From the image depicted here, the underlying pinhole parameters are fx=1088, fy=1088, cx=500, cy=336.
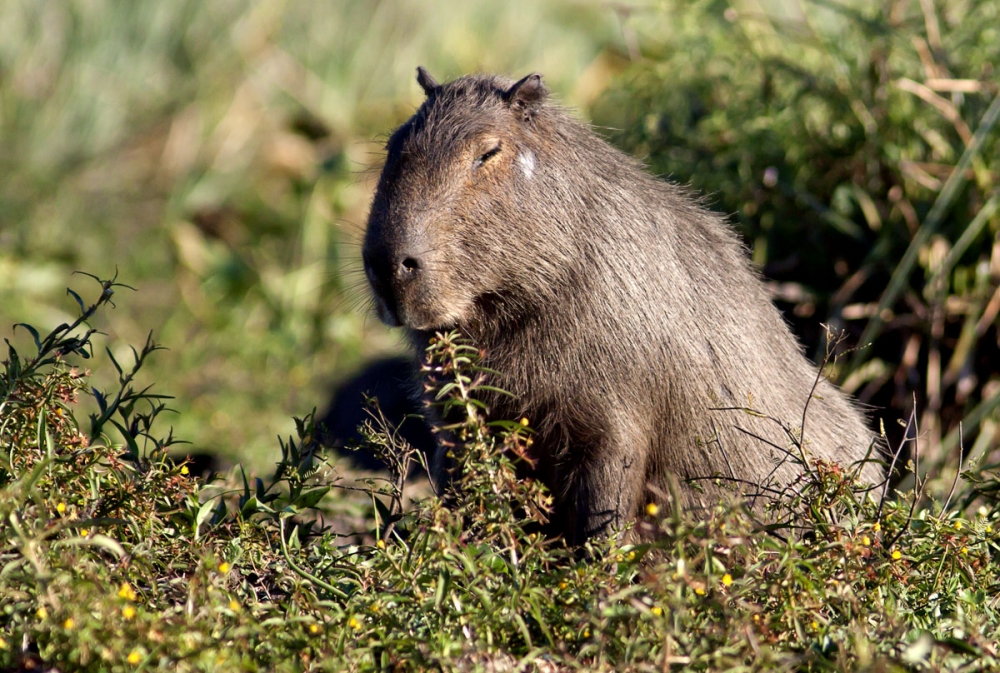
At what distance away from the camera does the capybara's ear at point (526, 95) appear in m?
3.24

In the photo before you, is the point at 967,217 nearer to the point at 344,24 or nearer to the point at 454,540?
the point at 454,540

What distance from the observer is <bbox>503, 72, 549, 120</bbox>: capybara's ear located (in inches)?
128

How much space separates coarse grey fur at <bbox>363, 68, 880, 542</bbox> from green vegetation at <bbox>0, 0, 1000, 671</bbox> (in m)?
0.17

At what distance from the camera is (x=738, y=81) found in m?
5.50

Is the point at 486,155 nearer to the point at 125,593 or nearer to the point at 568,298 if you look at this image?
the point at 568,298

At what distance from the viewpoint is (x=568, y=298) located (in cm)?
316

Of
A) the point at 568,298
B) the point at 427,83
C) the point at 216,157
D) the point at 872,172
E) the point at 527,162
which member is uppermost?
the point at 216,157

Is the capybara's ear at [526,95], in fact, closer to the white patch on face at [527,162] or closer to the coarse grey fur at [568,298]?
the coarse grey fur at [568,298]

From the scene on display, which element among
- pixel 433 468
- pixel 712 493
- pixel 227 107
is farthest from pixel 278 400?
pixel 712 493

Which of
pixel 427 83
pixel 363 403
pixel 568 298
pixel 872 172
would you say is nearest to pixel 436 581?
pixel 568 298

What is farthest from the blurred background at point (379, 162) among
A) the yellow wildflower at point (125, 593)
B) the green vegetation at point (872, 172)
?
the yellow wildflower at point (125, 593)

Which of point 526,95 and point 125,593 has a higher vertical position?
point 526,95

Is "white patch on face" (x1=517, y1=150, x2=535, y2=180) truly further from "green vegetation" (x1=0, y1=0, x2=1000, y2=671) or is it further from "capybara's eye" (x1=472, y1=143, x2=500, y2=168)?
"green vegetation" (x1=0, y1=0, x2=1000, y2=671)

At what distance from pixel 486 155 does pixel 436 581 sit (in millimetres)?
1372
